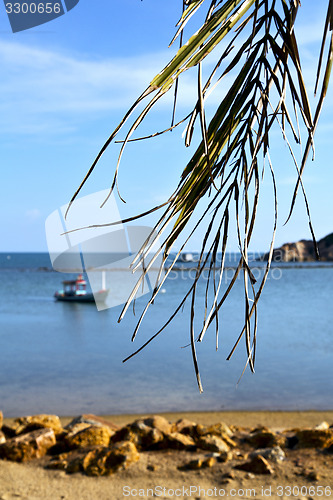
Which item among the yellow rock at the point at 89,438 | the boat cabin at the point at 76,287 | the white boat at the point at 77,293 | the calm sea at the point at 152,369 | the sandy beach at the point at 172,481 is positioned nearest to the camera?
the sandy beach at the point at 172,481

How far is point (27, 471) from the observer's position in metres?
4.20

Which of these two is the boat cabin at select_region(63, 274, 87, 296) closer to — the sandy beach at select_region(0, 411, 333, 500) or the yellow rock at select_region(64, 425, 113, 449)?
the yellow rock at select_region(64, 425, 113, 449)

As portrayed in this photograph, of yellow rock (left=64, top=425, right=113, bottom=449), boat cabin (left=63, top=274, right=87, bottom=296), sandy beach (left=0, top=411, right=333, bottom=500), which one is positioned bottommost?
sandy beach (left=0, top=411, right=333, bottom=500)

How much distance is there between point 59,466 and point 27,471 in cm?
25

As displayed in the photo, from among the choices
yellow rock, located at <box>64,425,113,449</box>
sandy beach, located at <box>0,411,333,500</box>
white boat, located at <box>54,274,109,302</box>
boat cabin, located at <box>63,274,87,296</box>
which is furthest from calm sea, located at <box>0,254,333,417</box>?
boat cabin, located at <box>63,274,87,296</box>

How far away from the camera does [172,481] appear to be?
3930 mm

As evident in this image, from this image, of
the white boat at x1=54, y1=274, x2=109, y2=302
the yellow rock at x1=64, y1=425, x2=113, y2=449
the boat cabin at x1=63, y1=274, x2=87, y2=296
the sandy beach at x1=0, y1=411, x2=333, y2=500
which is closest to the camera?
the sandy beach at x1=0, y1=411, x2=333, y2=500

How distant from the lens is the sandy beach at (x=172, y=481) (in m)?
3.78

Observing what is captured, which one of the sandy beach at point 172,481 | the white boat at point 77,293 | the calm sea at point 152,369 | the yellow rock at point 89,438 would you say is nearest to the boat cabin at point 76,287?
the white boat at point 77,293

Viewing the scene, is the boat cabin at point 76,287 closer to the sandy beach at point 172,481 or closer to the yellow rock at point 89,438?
the yellow rock at point 89,438

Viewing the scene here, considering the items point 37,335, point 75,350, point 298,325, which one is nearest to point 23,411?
point 75,350

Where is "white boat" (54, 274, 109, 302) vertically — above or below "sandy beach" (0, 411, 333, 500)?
above

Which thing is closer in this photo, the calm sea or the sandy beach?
the sandy beach

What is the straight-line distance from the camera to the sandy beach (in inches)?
149
